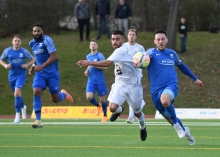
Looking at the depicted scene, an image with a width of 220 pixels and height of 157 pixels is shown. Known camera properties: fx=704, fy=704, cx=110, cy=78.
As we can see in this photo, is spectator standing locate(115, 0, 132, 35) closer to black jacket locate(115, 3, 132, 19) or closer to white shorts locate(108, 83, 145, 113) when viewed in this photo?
black jacket locate(115, 3, 132, 19)

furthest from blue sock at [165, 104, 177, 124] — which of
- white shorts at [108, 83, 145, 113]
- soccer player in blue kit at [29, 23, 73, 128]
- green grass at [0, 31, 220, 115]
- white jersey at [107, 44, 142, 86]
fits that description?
green grass at [0, 31, 220, 115]

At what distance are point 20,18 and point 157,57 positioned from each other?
94.6ft

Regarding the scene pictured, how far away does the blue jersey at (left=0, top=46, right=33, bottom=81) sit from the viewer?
21.3 metres

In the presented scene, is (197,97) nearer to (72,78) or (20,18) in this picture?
(72,78)

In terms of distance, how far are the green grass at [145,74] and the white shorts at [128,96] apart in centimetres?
1352

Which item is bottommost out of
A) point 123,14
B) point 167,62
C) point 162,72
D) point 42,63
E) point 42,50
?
point 123,14

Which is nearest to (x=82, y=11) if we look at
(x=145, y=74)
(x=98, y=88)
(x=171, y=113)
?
(x=145, y=74)

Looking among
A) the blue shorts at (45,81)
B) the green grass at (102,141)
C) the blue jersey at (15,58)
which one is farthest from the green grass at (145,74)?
the blue shorts at (45,81)

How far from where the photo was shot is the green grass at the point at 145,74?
29852mm

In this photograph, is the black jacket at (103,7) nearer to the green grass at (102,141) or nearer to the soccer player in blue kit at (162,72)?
the green grass at (102,141)

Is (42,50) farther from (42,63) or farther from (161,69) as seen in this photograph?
(161,69)

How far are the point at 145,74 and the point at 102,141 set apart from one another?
18512 mm

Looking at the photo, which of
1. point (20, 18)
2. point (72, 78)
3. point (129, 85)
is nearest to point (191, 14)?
point (20, 18)

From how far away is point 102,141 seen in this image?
14.2 metres
